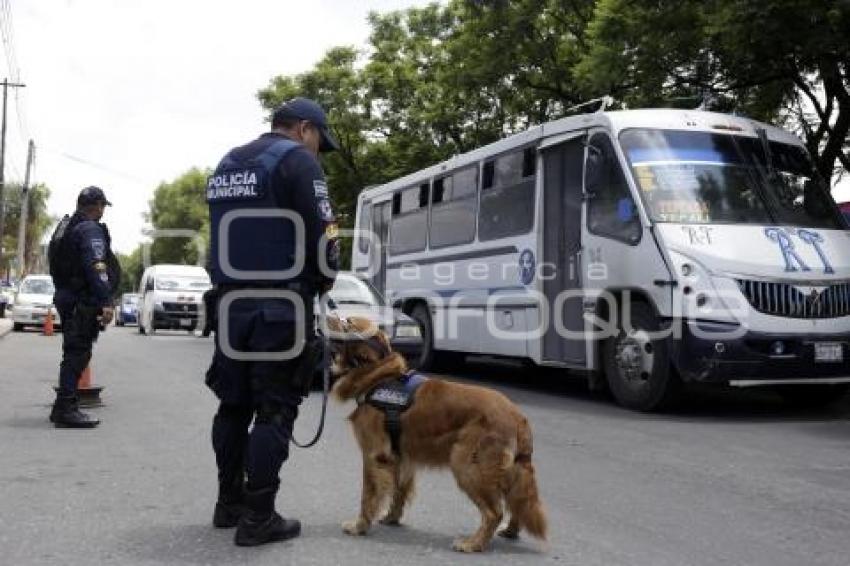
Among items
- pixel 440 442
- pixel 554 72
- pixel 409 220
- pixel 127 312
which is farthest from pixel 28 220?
pixel 440 442

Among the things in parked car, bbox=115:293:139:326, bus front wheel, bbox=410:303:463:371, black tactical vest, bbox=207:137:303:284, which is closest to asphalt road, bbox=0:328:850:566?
black tactical vest, bbox=207:137:303:284

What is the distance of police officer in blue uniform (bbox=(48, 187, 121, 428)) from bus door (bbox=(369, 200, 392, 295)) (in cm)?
772

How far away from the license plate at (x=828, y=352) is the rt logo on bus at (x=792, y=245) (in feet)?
2.20

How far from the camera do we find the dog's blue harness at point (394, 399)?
164 inches

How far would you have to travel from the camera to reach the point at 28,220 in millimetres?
74812

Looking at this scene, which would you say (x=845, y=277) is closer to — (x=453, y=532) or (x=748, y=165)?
(x=748, y=165)

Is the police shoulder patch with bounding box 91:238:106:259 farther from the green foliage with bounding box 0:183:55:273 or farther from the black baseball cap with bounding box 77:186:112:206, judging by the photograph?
the green foliage with bounding box 0:183:55:273

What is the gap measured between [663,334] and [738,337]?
687 millimetres

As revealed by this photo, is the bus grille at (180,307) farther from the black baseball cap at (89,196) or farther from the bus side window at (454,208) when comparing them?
the black baseball cap at (89,196)

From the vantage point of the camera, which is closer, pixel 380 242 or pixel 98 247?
pixel 98 247

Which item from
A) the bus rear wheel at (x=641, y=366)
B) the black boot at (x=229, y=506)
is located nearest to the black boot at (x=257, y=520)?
the black boot at (x=229, y=506)

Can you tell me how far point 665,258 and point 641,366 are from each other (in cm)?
111

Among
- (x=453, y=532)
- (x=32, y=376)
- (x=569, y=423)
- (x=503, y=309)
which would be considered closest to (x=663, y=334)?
(x=569, y=423)

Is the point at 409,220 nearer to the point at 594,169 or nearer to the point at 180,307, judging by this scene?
the point at 594,169
